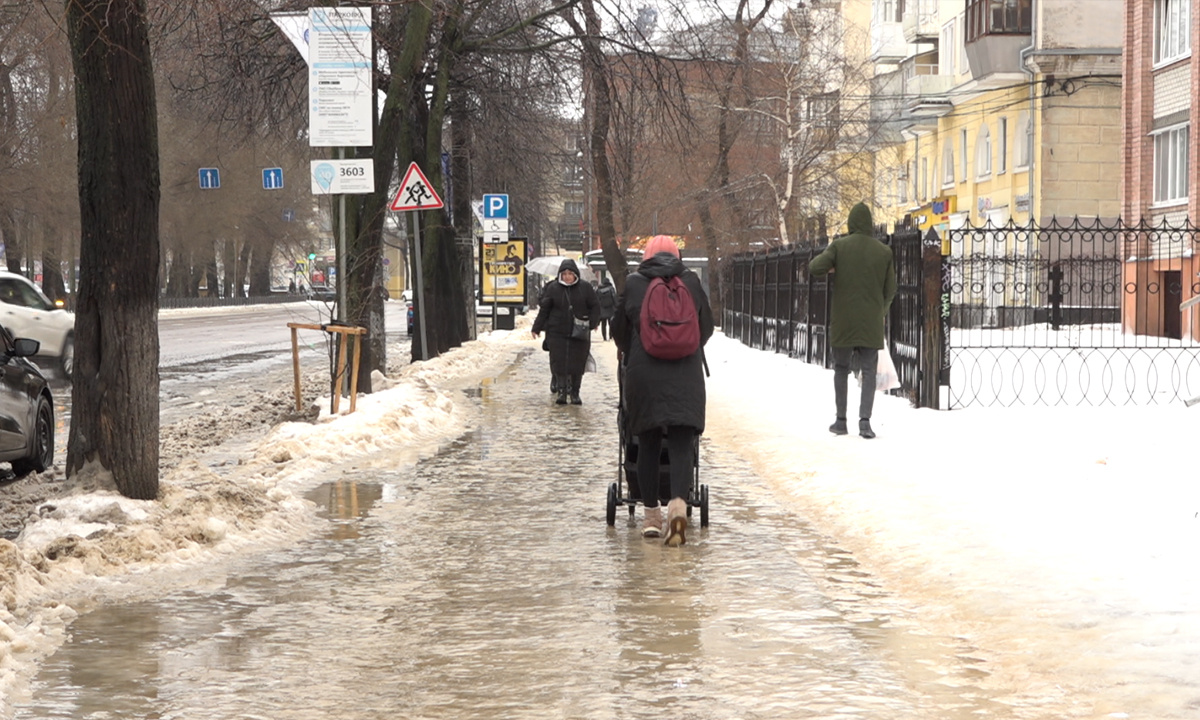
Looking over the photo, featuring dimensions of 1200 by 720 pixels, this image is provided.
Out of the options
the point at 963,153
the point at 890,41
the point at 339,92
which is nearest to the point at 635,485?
the point at 339,92

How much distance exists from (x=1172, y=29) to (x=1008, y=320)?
9.83 meters

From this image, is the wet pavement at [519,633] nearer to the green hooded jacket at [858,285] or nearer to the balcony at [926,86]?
the green hooded jacket at [858,285]

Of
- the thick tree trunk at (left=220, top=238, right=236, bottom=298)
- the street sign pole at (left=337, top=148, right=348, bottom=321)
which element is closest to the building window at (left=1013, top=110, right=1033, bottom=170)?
the street sign pole at (left=337, top=148, right=348, bottom=321)

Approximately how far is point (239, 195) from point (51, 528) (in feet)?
206

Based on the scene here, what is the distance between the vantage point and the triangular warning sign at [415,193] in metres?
21.4

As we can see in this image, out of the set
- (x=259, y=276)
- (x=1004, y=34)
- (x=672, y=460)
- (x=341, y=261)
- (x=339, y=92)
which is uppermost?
(x=1004, y=34)

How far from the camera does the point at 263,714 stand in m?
5.40

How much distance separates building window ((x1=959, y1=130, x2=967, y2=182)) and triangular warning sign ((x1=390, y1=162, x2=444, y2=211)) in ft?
105

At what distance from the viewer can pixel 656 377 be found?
348 inches

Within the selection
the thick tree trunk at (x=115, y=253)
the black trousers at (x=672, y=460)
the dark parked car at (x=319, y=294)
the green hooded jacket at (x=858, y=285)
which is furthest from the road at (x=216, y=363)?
the black trousers at (x=672, y=460)

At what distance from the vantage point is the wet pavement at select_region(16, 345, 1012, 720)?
5.53m

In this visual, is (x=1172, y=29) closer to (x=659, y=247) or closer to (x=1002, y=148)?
(x=1002, y=148)

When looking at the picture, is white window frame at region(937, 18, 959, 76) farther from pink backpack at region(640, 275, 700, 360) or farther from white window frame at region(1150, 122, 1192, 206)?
pink backpack at region(640, 275, 700, 360)

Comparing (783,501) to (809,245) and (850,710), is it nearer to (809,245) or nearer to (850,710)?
(850,710)
